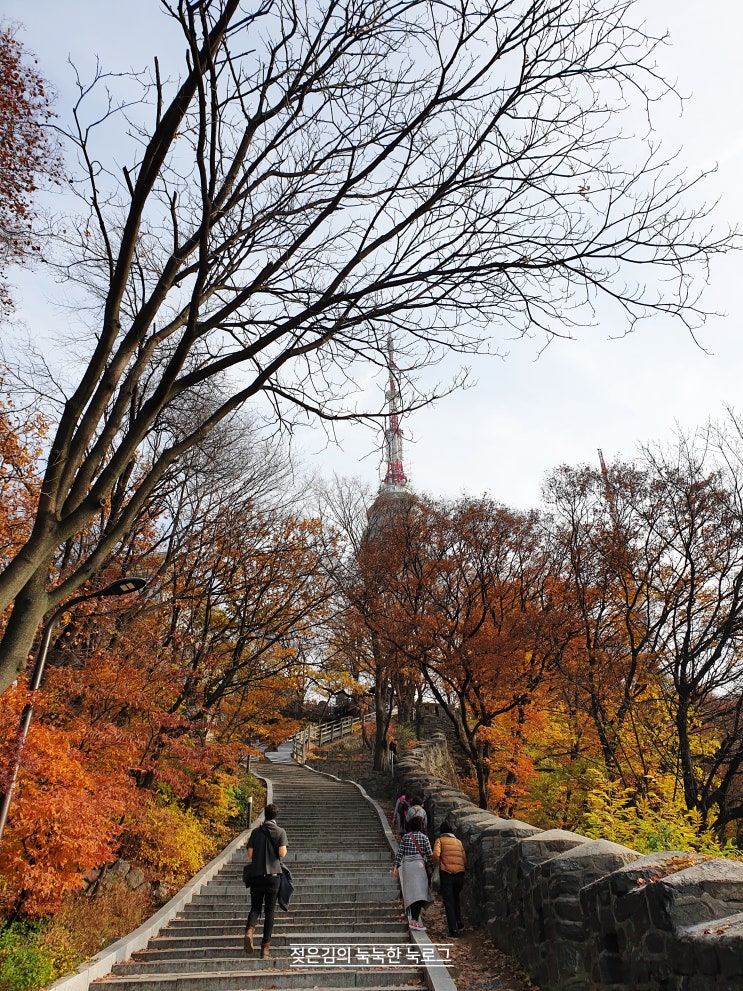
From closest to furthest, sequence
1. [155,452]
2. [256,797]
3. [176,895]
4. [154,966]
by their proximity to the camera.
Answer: [154,966], [176,895], [155,452], [256,797]

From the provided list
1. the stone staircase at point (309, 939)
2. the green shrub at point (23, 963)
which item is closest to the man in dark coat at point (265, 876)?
the stone staircase at point (309, 939)

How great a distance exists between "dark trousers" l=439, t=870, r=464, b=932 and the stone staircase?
0.50m

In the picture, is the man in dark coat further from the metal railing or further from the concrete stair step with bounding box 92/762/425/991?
the metal railing

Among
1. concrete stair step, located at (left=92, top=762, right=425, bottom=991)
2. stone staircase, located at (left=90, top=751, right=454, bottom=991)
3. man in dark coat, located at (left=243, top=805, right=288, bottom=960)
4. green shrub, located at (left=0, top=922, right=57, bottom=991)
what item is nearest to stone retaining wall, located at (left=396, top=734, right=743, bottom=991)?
stone staircase, located at (left=90, top=751, right=454, bottom=991)

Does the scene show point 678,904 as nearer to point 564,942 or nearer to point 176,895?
point 564,942

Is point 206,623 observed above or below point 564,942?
above

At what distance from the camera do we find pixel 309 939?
841 centimetres

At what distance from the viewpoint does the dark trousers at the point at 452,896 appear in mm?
8648

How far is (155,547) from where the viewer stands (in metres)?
12.8

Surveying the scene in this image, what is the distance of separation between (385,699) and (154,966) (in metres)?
21.6

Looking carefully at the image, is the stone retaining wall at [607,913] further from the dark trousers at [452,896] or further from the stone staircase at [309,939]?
the stone staircase at [309,939]

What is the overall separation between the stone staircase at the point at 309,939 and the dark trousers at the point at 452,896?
1.65 feet

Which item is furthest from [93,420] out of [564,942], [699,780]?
[699,780]

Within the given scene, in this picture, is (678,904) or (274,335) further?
(274,335)
